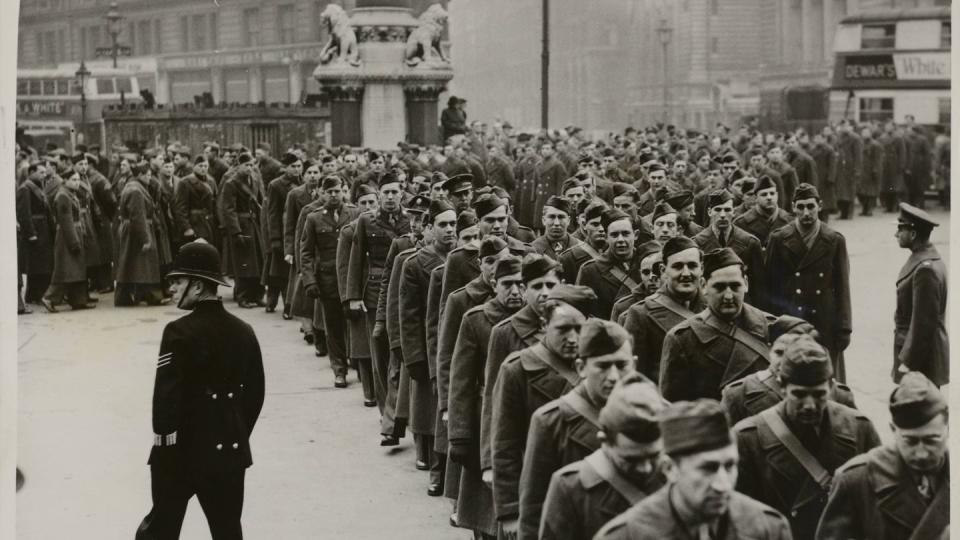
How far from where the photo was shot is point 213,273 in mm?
6750

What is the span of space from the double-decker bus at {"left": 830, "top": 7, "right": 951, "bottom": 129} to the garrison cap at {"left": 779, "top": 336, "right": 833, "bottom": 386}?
26717mm

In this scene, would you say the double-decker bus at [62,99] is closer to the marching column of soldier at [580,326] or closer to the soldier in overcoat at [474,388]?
the marching column of soldier at [580,326]

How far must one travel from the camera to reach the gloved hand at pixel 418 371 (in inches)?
362

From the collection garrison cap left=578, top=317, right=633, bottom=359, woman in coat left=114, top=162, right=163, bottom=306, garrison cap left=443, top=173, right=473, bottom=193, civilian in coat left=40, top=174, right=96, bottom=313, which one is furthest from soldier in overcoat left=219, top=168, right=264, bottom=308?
garrison cap left=578, top=317, right=633, bottom=359

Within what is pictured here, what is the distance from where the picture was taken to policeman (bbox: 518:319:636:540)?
5234 millimetres

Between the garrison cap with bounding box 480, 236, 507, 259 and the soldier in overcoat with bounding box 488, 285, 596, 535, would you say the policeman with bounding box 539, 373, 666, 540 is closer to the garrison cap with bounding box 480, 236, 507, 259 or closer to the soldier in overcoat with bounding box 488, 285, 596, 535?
the soldier in overcoat with bounding box 488, 285, 596, 535

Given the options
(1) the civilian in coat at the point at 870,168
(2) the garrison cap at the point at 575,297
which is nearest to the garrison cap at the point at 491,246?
(2) the garrison cap at the point at 575,297

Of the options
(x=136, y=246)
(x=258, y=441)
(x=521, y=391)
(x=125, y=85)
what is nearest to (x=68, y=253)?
(x=136, y=246)

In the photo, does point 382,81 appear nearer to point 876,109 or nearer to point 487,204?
point 876,109

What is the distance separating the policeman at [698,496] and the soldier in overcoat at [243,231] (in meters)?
13.8

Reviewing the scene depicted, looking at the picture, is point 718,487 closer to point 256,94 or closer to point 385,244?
point 385,244

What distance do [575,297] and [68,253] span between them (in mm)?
12282

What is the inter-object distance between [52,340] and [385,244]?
19.3 ft

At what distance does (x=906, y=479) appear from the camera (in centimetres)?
476
